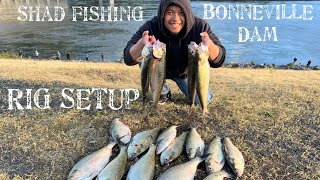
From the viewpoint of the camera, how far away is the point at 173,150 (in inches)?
174

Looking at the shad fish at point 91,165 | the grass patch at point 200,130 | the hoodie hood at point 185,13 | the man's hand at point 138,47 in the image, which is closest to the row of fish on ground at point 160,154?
the shad fish at point 91,165

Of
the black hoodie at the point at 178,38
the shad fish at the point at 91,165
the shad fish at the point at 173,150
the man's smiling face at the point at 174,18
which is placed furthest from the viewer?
the black hoodie at the point at 178,38

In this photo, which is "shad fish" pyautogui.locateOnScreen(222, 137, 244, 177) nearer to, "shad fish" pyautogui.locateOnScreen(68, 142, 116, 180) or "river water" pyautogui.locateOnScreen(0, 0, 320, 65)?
"shad fish" pyautogui.locateOnScreen(68, 142, 116, 180)

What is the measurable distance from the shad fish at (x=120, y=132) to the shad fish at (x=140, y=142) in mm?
117

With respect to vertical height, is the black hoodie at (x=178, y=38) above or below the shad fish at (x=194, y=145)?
above

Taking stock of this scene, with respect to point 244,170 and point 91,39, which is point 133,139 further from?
point 91,39

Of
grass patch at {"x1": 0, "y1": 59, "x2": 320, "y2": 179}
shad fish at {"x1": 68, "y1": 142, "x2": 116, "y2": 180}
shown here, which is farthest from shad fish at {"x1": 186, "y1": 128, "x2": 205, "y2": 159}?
shad fish at {"x1": 68, "y1": 142, "x2": 116, "y2": 180}

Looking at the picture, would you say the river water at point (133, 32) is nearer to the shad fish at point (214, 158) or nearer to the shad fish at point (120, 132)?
the shad fish at point (120, 132)

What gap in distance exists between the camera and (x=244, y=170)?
4.25m

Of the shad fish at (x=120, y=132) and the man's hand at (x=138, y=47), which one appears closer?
the man's hand at (x=138, y=47)

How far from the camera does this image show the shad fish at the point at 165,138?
14.4ft

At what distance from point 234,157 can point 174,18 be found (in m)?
1.84

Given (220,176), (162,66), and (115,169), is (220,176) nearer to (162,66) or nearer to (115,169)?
(115,169)

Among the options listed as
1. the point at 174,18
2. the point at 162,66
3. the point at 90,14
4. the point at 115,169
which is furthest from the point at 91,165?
the point at 90,14
